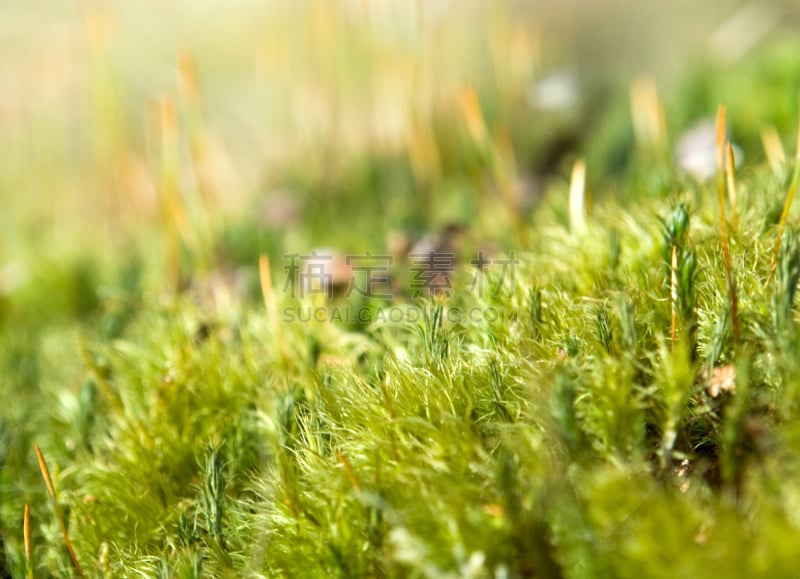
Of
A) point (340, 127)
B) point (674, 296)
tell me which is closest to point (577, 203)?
point (674, 296)

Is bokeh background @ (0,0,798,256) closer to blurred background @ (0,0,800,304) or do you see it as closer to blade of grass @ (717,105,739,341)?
blurred background @ (0,0,800,304)

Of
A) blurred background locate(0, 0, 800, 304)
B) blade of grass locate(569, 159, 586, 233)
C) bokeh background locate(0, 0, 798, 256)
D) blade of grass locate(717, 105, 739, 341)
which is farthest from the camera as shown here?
bokeh background locate(0, 0, 798, 256)

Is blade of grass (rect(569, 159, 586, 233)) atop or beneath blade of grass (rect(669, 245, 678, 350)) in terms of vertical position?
atop

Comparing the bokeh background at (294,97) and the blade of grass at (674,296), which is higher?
the bokeh background at (294,97)

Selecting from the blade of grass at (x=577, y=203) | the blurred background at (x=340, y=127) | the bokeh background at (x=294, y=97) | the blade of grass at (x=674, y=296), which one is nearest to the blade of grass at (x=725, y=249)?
the blade of grass at (x=674, y=296)

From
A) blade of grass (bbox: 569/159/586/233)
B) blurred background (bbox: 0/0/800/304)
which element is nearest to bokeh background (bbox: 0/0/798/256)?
blurred background (bbox: 0/0/800/304)

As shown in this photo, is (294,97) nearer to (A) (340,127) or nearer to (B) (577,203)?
(A) (340,127)

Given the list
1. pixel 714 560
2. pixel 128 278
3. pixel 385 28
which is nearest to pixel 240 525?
pixel 714 560

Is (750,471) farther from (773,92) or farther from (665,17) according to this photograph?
(665,17)

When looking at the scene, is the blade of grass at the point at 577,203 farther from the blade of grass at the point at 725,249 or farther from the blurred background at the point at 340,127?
the blade of grass at the point at 725,249
